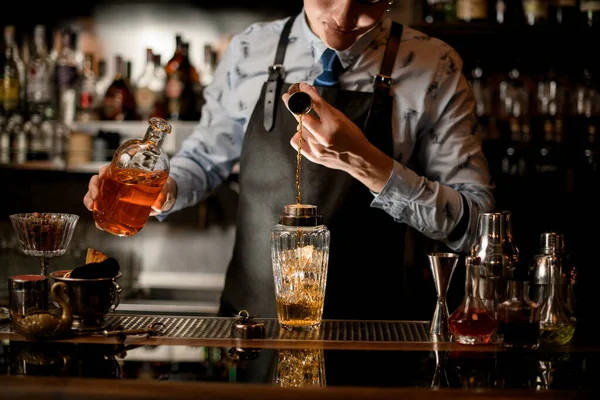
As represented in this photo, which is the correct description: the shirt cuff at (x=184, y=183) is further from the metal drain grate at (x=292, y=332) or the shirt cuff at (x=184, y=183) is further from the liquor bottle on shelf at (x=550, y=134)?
the liquor bottle on shelf at (x=550, y=134)

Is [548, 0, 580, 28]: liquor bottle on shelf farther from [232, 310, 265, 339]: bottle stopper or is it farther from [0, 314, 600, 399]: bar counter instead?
[232, 310, 265, 339]: bottle stopper

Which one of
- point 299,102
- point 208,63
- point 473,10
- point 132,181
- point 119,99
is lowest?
point 132,181

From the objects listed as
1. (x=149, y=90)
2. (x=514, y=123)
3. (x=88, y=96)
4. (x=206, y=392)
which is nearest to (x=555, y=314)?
(x=206, y=392)

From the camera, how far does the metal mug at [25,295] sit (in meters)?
1.47

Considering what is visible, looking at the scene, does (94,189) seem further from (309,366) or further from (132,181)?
(309,366)

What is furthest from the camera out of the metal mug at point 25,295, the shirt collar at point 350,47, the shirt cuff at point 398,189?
the shirt collar at point 350,47

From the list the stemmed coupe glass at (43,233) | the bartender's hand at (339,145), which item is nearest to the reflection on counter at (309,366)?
the stemmed coupe glass at (43,233)

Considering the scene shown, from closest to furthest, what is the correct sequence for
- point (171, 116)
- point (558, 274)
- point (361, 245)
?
point (558, 274) < point (361, 245) < point (171, 116)

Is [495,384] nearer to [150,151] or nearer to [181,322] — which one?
[181,322]

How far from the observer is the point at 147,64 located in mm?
3404

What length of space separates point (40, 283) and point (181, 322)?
31cm

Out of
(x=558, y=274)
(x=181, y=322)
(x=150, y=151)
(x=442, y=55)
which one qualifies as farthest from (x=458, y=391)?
(x=442, y=55)

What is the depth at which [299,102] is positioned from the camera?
5.20 ft

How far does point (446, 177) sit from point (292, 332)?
708 millimetres
